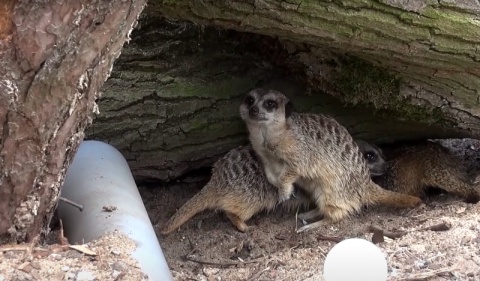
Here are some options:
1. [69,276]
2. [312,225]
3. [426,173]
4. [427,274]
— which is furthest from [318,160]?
[69,276]

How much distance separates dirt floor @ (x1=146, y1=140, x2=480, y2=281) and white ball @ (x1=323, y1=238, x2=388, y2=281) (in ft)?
1.44

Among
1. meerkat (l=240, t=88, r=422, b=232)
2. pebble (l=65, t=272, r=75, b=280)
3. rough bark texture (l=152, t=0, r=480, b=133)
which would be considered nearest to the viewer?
pebble (l=65, t=272, r=75, b=280)

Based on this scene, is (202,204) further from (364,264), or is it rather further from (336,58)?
(364,264)

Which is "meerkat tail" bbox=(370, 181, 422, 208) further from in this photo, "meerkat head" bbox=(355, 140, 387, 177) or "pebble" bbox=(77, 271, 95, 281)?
"pebble" bbox=(77, 271, 95, 281)

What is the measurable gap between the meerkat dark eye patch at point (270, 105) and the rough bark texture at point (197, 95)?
16 cm

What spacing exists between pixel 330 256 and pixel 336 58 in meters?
1.26

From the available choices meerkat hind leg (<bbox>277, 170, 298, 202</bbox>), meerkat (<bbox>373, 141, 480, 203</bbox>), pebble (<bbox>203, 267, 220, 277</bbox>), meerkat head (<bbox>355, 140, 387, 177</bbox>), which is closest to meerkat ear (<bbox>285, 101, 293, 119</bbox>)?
meerkat hind leg (<bbox>277, 170, 298, 202</bbox>)

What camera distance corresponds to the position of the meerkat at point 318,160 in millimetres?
2660

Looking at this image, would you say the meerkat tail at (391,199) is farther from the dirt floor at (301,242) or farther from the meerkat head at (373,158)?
the meerkat head at (373,158)

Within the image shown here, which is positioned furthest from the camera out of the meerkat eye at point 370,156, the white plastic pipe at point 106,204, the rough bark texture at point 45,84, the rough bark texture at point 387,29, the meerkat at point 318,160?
the meerkat eye at point 370,156

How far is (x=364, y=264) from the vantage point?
4.46 ft

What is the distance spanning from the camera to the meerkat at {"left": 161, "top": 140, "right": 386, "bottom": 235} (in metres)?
2.66

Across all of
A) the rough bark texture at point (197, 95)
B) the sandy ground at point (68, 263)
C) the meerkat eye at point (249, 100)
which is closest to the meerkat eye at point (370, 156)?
the rough bark texture at point (197, 95)

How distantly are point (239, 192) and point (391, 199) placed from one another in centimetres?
58
